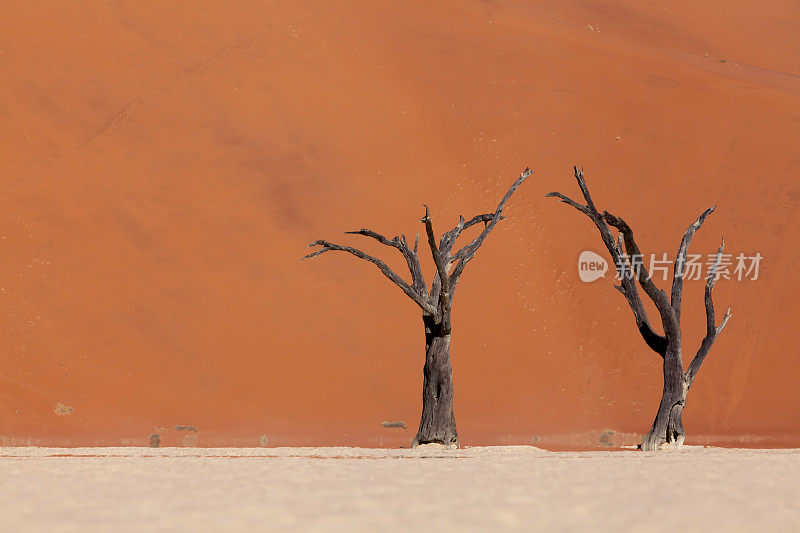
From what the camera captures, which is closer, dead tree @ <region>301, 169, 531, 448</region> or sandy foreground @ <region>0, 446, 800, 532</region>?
sandy foreground @ <region>0, 446, 800, 532</region>

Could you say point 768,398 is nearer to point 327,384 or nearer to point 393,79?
point 327,384

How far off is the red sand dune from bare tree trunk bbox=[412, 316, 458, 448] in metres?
5.50

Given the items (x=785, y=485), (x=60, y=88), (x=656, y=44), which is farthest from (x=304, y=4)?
(x=785, y=485)

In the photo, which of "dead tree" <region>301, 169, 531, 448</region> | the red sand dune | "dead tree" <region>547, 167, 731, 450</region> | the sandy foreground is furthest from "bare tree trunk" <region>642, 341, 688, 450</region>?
the red sand dune

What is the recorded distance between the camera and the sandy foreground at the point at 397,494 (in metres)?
8.26

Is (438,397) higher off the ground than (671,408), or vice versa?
(438,397)

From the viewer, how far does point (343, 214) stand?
1278 inches

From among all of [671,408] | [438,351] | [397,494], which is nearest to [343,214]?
[438,351]

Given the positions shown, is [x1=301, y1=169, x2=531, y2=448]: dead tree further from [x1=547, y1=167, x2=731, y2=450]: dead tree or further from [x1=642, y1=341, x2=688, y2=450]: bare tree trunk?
[x1=642, y1=341, x2=688, y2=450]: bare tree trunk

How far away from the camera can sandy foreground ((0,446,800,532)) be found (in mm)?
8258

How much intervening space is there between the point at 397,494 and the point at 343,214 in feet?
73.1

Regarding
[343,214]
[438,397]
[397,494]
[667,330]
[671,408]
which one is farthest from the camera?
[343,214]

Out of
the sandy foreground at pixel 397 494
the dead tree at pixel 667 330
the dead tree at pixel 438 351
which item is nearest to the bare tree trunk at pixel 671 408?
the dead tree at pixel 667 330

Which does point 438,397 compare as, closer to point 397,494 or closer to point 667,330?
point 667,330
